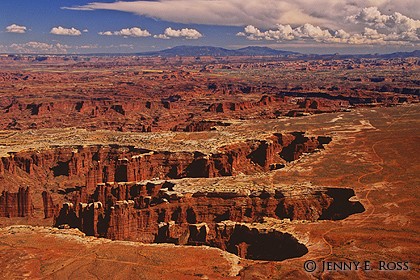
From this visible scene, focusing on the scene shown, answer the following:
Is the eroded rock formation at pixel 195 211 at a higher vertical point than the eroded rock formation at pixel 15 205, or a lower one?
higher

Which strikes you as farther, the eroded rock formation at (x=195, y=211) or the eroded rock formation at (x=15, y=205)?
the eroded rock formation at (x=15, y=205)

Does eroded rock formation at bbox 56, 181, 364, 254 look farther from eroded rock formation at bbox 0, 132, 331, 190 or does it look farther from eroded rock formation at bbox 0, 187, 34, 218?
eroded rock formation at bbox 0, 132, 331, 190

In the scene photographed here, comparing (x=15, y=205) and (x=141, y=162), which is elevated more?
(x=141, y=162)

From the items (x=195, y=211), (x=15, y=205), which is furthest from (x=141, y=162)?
(x=195, y=211)

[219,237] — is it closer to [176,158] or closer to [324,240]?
[324,240]

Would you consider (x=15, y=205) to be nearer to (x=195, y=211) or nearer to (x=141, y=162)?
(x=141, y=162)

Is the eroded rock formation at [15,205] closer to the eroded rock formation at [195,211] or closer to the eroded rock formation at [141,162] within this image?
the eroded rock formation at [195,211]

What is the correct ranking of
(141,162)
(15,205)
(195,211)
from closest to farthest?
(195,211) → (15,205) → (141,162)

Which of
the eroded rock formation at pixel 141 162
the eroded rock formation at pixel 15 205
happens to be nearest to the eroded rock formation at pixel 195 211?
the eroded rock formation at pixel 15 205

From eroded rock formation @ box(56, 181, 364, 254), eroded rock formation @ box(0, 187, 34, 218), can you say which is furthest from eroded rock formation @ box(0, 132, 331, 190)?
eroded rock formation @ box(56, 181, 364, 254)

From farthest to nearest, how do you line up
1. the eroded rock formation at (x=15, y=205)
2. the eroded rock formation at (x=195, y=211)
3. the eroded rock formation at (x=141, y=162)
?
1. the eroded rock formation at (x=141, y=162)
2. the eroded rock formation at (x=15, y=205)
3. the eroded rock formation at (x=195, y=211)

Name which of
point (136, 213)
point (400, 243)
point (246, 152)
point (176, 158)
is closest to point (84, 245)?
point (136, 213)
